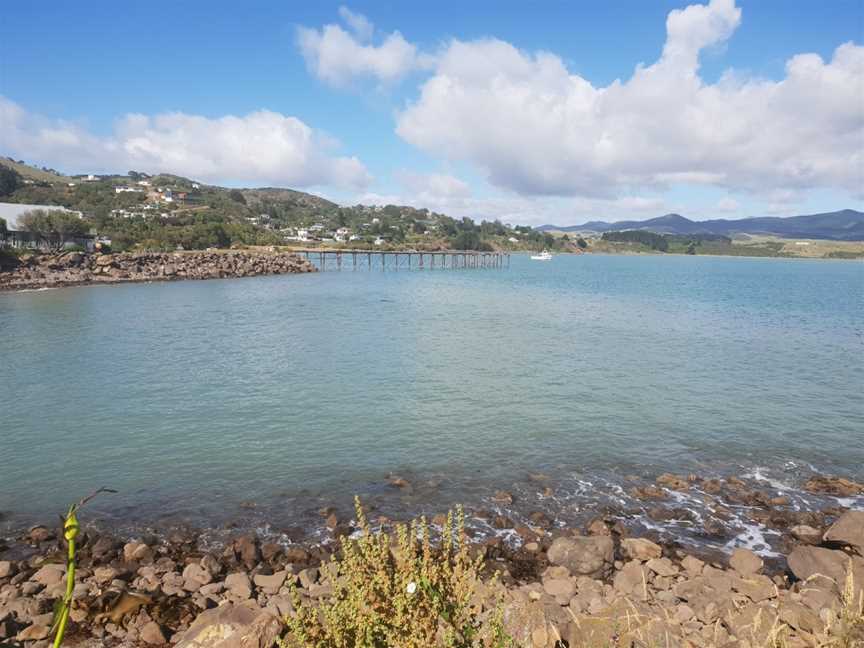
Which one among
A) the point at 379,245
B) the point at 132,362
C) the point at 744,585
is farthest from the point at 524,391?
the point at 379,245

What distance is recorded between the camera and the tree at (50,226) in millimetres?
85125

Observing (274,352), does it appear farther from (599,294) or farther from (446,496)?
(599,294)

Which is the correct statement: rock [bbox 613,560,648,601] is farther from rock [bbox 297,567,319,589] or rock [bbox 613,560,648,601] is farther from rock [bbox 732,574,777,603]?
rock [bbox 297,567,319,589]

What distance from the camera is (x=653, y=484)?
1602cm

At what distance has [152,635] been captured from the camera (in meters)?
9.05

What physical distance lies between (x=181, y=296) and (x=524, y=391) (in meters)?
47.6

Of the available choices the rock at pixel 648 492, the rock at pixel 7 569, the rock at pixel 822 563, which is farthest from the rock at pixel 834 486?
the rock at pixel 7 569

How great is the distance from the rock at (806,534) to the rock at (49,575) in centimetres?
1599

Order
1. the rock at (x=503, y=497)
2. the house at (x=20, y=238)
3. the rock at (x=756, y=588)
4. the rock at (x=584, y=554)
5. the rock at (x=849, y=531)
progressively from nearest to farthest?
1. the rock at (x=756, y=588)
2. the rock at (x=584, y=554)
3. the rock at (x=849, y=531)
4. the rock at (x=503, y=497)
5. the house at (x=20, y=238)

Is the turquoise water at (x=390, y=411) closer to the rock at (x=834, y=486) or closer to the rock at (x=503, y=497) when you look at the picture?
the rock at (x=503, y=497)

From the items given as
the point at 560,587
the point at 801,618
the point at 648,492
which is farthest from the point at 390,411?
the point at 801,618

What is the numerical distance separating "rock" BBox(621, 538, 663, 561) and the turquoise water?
197cm

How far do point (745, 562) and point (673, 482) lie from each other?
181 inches

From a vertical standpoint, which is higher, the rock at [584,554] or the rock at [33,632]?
the rock at [33,632]
